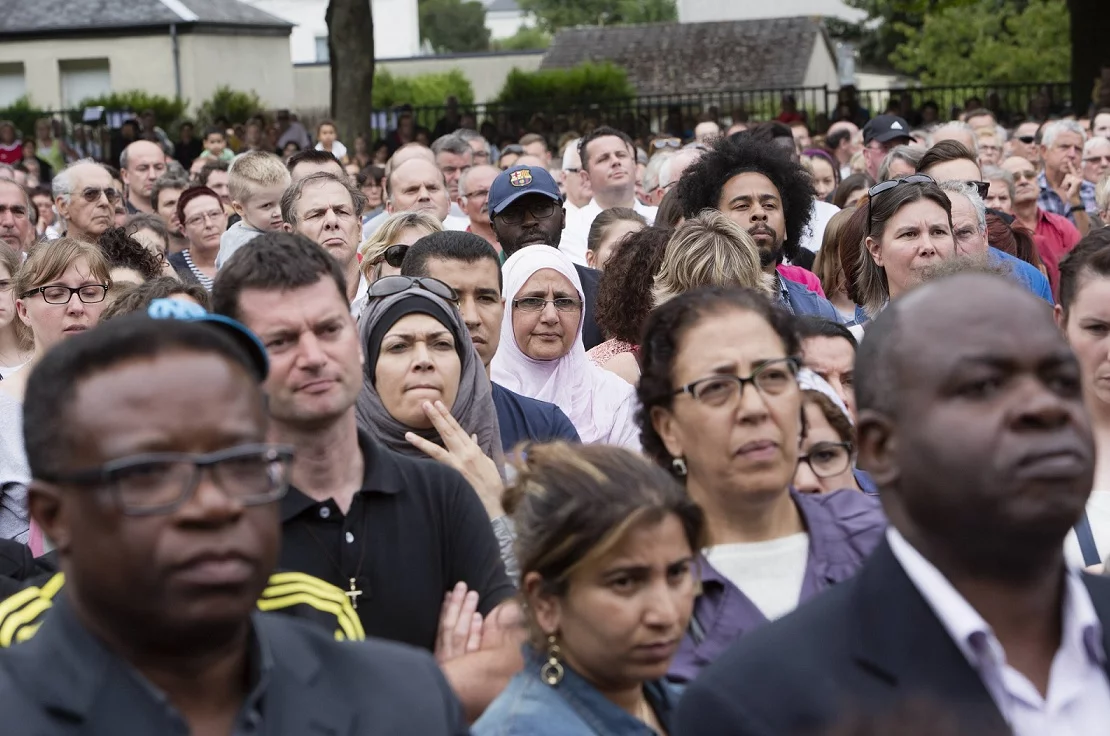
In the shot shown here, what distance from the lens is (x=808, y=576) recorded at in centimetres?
347

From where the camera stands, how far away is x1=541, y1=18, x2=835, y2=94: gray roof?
47969 mm

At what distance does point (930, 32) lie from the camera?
4706 centimetres

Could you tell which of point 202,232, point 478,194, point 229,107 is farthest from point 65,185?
point 229,107

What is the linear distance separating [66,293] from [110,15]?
4017cm

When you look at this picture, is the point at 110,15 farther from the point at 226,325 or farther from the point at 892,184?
the point at 226,325

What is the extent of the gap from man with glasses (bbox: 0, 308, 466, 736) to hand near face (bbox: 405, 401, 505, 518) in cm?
216

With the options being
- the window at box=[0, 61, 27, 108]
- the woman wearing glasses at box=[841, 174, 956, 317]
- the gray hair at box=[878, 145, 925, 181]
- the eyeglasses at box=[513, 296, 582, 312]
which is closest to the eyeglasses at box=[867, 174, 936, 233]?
the woman wearing glasses at box=[841, 174, 956, 317]

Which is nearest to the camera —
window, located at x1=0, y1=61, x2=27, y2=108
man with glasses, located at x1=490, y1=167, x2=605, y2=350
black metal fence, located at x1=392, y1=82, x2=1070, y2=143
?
man with glasses, located at x1=490, y1=167, x2=605, y2=350

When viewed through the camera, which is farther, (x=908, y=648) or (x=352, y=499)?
(x=352, y=499)

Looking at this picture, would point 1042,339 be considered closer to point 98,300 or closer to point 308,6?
point 98,300

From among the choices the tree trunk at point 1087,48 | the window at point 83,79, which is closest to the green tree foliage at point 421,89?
the window at point 83,79

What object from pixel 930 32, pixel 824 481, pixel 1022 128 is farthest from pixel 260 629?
pixel 930 32

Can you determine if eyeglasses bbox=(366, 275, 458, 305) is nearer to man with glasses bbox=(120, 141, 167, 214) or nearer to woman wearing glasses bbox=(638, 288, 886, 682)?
woman wearing glasses bbox=(638, 288, 886, 682)

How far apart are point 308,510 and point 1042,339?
191 centimetres
